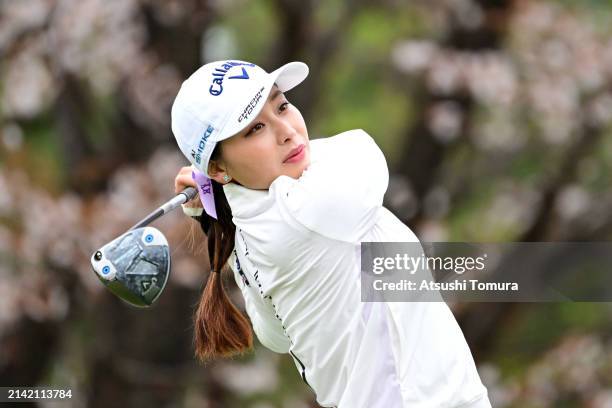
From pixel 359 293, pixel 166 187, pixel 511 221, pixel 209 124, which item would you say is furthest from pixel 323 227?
pixel 511 221

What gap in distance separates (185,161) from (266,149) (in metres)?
4.01

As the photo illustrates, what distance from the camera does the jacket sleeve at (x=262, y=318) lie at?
9.73 ft

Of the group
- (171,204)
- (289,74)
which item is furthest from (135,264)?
A: (289,74)

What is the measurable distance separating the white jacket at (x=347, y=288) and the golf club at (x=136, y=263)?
26 centimetres

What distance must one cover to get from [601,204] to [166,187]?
2.71 metres

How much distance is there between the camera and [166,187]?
21.7 feet

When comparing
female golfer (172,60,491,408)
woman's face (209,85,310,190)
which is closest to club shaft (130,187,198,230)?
female golfer (172,60,491,408)

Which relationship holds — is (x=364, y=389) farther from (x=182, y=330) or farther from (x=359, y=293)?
(x=182, y=330)

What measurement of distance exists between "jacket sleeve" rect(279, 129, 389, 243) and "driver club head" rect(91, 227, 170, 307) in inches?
18.2

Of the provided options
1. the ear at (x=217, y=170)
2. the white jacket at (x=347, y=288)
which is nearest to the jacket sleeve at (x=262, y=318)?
the white jacket at (x=347, y=288)

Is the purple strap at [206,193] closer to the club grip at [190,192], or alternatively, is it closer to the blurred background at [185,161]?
the club grip at [190,192]

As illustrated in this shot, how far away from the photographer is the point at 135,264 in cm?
291

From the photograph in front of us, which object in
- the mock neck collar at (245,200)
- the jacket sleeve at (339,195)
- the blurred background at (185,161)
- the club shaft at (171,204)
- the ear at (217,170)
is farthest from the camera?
the blurred background at (185,161)

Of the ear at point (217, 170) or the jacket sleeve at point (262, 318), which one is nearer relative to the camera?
the ear at point (217, 170)
